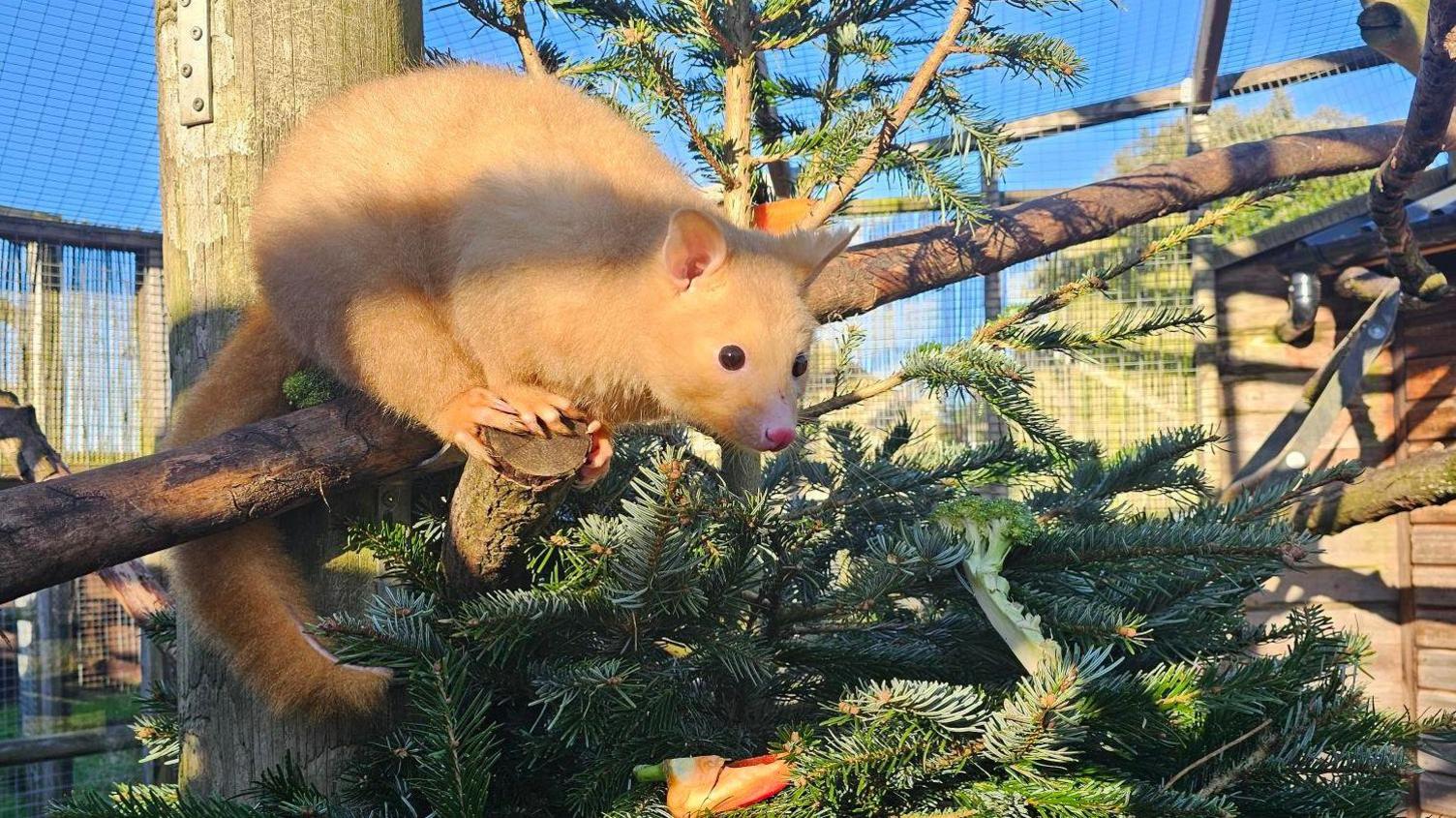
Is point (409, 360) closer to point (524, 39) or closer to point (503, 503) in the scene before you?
point (503, 503)

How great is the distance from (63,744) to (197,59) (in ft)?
13.0

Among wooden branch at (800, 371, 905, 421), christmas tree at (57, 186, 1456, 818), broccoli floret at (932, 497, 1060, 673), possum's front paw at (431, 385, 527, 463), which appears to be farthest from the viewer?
wooden branch at (800, 371, 905, 421)

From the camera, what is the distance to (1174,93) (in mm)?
6164

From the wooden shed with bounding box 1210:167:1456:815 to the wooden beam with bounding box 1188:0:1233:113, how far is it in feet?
3.00

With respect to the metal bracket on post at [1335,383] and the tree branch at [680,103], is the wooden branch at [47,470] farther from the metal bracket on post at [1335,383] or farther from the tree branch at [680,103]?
the metal bracket on post at [1335,383]

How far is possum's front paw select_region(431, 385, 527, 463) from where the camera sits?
2.35 m

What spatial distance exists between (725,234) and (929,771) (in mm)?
1370

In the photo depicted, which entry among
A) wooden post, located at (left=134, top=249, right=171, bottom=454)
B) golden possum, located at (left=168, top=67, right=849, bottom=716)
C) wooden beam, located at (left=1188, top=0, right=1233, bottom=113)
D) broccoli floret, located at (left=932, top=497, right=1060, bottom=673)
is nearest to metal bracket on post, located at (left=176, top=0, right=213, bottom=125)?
golden possum, located at (left=168, top=67, right=849, bottom=716)

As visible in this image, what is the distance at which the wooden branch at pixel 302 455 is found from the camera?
1980 millimetres

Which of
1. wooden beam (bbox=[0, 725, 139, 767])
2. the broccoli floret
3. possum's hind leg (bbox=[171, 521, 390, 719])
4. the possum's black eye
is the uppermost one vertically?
the possum's black eye

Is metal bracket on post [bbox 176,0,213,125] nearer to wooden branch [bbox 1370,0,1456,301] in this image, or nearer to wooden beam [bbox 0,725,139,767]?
wooden branch [bbox 1370,0,1456,301]

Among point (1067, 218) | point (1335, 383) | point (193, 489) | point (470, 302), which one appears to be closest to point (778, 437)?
point (470, 302)

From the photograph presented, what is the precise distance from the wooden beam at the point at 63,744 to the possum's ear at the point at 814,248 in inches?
160

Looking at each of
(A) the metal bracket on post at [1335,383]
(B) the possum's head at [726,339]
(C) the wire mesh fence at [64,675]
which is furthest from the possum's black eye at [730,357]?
(C) the wire mesh fence at [64,675]
